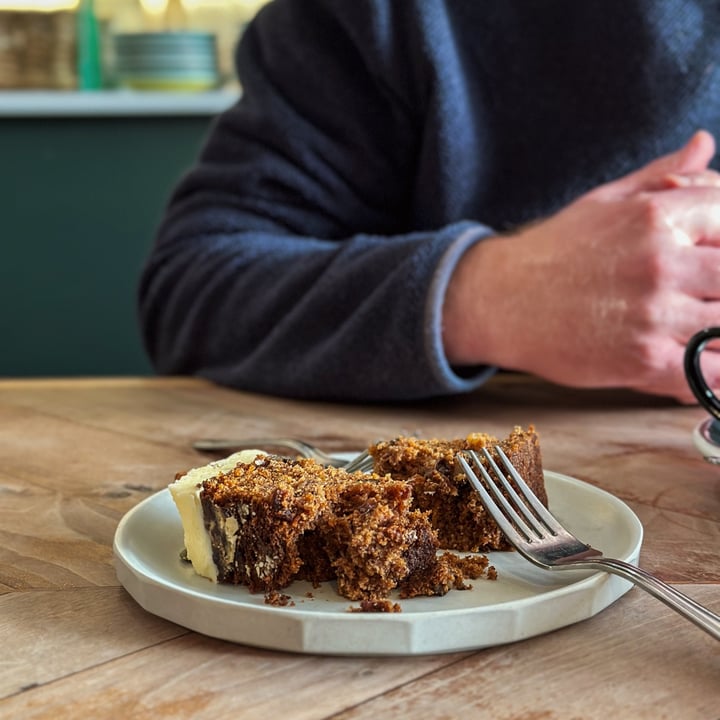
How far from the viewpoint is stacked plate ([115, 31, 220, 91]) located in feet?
7.77

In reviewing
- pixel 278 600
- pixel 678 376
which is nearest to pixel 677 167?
pixel 678 376

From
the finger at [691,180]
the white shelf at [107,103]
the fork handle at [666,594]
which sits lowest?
the white shelf at [107,103]

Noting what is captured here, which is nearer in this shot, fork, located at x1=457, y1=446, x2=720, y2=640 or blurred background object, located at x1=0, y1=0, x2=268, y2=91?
fork, located at x1=457, y1=446, x2=720, y2=640

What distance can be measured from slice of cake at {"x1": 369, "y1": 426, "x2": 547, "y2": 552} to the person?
33 centimetres

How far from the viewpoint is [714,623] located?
1.46 ft

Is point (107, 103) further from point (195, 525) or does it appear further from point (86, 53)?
point (195, 525)

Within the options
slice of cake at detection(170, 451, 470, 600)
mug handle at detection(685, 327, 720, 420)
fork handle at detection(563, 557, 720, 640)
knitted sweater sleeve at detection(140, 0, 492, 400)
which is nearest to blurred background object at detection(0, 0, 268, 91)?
knitted sweater sleeve at detection(140, 0, 492, 400)

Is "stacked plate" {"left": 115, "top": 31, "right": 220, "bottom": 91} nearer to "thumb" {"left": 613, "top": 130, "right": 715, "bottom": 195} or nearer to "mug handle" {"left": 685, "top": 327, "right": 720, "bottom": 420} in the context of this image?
"thumb" {"left": 613, "top": 130, "right": 715, "bottom": 195}

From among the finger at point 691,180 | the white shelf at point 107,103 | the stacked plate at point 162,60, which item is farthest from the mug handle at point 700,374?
the stacked plate at point 162,60

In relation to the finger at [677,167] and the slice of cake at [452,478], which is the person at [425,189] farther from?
the slice of cake at [452,478]

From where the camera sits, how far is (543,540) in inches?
21.6

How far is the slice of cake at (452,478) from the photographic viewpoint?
0.59 m

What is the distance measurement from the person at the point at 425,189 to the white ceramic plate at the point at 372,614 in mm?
402

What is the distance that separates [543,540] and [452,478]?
8 cm
